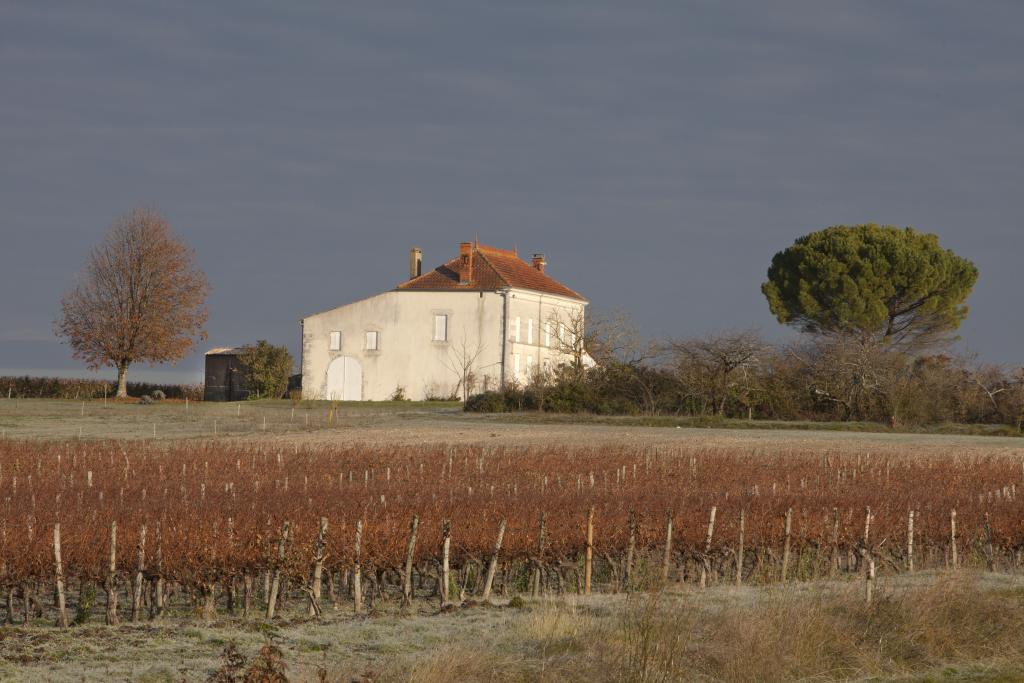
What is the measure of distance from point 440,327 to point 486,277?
3.35 m

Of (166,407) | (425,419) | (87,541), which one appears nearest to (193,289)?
(166,407)

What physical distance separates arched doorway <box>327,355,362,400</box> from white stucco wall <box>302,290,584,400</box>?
19 cm

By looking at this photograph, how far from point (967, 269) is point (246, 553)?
5471 centimetres

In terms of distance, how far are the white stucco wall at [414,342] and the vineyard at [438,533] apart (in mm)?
34282

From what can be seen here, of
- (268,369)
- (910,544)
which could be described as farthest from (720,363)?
(910,544)

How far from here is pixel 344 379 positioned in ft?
212

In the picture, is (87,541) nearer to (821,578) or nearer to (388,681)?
(388,681)

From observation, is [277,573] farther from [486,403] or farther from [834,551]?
[486,403]

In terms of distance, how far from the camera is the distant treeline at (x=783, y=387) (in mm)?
52688

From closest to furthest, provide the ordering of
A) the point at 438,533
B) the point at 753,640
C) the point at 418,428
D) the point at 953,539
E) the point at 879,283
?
the point at 753,640
the point at 438,533
the point at 953,539
the point at 418,428
the point at 879,283

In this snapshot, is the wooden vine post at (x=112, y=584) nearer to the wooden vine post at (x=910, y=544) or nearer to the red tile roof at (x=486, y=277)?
the wooden vine post at (x=910, y=544)

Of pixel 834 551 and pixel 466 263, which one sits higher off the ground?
pixel 466 263

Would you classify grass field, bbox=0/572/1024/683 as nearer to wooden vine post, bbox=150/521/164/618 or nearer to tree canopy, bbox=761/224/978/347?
wooden vine post, bbox=150/521/164/618

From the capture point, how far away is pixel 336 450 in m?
35.2
